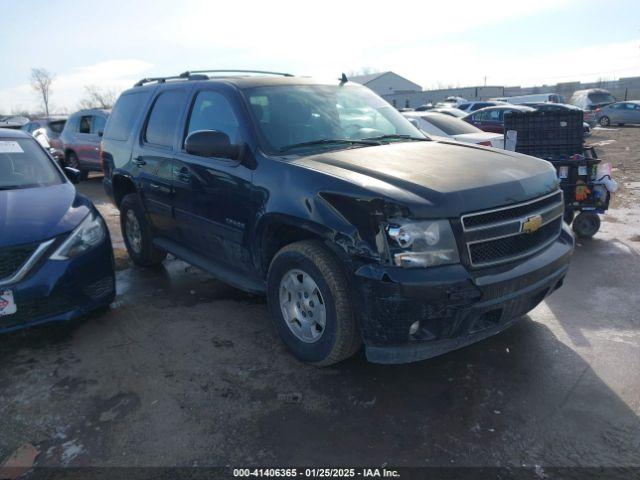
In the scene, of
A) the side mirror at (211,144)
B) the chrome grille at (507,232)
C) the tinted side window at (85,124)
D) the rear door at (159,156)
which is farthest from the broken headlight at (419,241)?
the tinted side window at (85,124)

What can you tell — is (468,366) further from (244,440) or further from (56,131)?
(56,131)

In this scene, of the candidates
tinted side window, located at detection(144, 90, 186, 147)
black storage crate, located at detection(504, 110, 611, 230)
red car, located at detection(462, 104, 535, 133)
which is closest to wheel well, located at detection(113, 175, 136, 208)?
tinted side window, located at detection(144, 90, 186, 147)

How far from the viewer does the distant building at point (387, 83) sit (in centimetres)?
7438

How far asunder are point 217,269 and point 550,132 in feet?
17.1

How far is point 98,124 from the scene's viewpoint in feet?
41.5

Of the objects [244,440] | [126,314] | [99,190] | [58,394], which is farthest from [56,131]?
[244,440]

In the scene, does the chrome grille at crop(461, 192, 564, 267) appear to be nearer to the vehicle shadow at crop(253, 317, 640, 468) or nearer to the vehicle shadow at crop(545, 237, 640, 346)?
the vehicle shadow at crop(253, 317, 640, 468)

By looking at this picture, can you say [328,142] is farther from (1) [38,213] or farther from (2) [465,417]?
(1) [38,213]

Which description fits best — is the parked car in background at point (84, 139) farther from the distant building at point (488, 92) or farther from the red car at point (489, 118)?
the distant building at point (488, 92)

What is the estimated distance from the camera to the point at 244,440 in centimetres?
274

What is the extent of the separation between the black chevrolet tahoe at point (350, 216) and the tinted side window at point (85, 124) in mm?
9257

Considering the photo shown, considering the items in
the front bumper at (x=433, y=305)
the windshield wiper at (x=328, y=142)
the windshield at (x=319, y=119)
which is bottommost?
the front bumper at (x=433, y=305)

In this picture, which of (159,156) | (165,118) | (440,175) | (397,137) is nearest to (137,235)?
(159,156)

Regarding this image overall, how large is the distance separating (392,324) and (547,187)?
1.52 m
